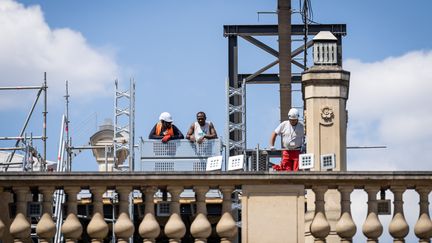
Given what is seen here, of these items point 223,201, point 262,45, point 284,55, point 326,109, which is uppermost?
point 262,45

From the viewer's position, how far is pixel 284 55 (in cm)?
4228

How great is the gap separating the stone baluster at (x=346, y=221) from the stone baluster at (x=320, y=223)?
175 millimetres

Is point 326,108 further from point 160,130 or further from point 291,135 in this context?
point 160,130

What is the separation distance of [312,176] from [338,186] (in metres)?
0.38

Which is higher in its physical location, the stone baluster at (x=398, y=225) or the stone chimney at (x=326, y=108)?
the stone chimney at (x=326, y=108)

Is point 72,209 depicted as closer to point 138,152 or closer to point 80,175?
point 80,175

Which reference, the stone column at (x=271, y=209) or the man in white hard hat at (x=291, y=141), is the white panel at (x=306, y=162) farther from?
the man in white hard hat at (x=291, y=141)

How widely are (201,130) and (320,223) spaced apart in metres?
6.13

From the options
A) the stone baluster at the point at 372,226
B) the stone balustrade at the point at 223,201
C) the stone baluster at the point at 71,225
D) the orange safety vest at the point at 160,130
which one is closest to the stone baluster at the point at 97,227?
the stone balustrade at the point at 223,201

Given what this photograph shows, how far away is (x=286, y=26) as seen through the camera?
1645 inches

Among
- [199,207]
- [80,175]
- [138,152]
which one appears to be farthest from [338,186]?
[138,152]

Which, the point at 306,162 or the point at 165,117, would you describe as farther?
the point at 165,117

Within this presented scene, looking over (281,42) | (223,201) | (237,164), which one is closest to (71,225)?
(223,201)

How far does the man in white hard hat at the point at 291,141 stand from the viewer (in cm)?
2394
